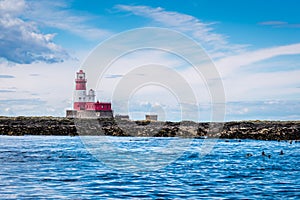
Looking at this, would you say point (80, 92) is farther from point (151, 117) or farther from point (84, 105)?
point (151, 117)

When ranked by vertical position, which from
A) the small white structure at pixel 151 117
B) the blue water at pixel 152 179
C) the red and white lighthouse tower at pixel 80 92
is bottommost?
the blue water at pixel 152 179

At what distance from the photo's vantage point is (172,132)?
69.6 m

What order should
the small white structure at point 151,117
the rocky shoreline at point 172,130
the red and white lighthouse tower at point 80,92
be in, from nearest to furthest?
the rocky shoreline at point 172,130, the small white structure at point 151,117, the red and white lighthouse tower at point 80,92

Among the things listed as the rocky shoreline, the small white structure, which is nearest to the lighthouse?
the small white structure

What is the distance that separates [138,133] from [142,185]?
5349 cm

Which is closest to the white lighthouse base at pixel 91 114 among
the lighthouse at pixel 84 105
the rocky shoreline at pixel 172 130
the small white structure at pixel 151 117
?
the lighthouse at pixel 84 105

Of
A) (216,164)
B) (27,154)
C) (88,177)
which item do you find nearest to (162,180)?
(88,177)

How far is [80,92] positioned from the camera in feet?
376

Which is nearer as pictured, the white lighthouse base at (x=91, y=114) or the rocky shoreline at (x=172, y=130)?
the rocky shoreline at (x=172, y=130)

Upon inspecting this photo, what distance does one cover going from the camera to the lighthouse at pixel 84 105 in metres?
104

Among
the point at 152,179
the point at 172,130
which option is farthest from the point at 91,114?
the point at 152,179

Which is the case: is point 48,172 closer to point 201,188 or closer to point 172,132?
point 201,188

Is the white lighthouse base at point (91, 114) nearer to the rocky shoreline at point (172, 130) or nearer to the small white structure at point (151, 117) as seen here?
the small white structure at point (151, 117)

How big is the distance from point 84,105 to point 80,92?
546cm
